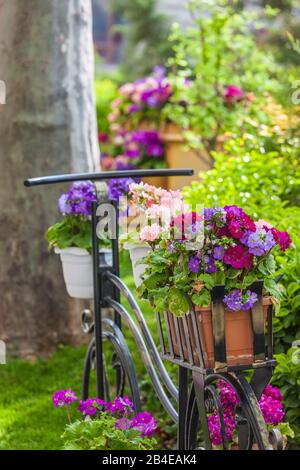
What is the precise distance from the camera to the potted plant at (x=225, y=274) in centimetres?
232

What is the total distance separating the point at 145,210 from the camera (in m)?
3.05

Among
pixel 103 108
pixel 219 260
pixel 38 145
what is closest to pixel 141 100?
pixel 103 108

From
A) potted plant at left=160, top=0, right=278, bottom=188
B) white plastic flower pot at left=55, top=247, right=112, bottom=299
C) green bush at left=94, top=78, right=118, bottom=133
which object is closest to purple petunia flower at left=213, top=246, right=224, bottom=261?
white plastic flower pot at left=55, top=247, right=112, bottom=299

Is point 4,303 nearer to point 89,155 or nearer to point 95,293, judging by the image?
point 89,155

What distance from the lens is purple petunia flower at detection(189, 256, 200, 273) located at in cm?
234

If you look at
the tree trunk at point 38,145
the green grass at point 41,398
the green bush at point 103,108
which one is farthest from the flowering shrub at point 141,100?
the green grass at point 41,398

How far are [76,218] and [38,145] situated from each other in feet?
4.60

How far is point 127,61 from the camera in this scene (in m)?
12.1

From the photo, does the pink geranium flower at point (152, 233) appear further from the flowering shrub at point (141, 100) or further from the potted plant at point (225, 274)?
the flowering shrub at point (141, 100)

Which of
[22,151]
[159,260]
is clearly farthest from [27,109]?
[159,260]

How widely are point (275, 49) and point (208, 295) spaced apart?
8.71m

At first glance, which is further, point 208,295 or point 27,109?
point 27,109

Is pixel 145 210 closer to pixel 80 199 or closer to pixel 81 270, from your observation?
pixel 80 199

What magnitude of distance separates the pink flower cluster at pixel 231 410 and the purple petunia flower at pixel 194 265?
0.55m
